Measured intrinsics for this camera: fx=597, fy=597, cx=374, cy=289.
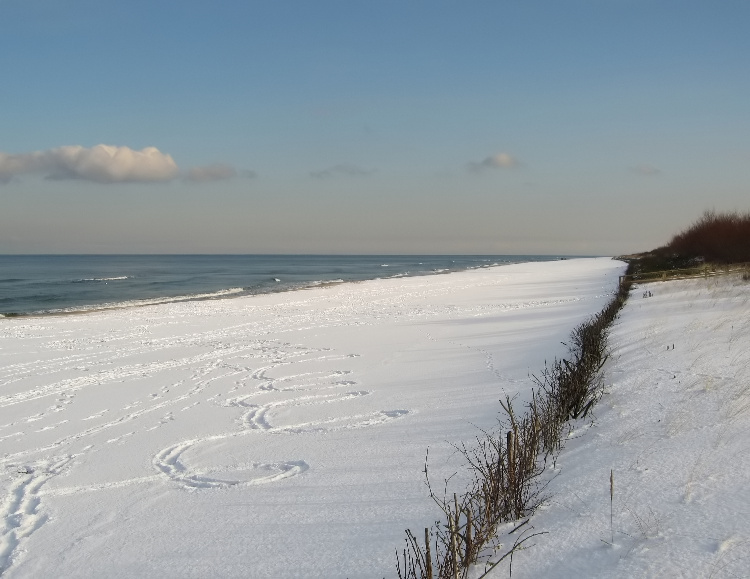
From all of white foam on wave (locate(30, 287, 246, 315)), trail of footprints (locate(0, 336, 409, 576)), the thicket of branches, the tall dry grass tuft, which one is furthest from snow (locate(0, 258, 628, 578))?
the thicket of branches

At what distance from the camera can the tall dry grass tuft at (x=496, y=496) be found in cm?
336

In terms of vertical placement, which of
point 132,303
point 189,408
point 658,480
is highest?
point 658,480

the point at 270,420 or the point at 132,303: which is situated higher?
the point at 132,303

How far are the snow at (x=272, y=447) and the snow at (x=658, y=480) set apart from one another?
31mm

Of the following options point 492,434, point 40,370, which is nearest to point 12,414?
point 40,370

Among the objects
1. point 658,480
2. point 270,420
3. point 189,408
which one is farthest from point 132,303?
point 658,480

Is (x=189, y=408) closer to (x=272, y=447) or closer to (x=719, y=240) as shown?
(x=272, y=447)

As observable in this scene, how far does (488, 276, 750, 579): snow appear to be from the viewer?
134 inches

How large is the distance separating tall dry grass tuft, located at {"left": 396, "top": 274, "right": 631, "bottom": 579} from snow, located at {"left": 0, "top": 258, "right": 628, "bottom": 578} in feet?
0.62

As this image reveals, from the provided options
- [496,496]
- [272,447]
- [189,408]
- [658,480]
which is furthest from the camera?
[189,408]

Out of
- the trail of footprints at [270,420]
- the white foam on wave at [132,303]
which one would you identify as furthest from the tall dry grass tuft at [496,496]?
the white foam on wave at [132,303]

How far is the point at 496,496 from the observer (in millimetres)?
3975

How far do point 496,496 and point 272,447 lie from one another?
353 cm

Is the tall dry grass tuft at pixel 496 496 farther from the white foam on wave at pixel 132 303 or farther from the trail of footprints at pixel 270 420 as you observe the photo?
the white foam on wave at pixel 132 303
